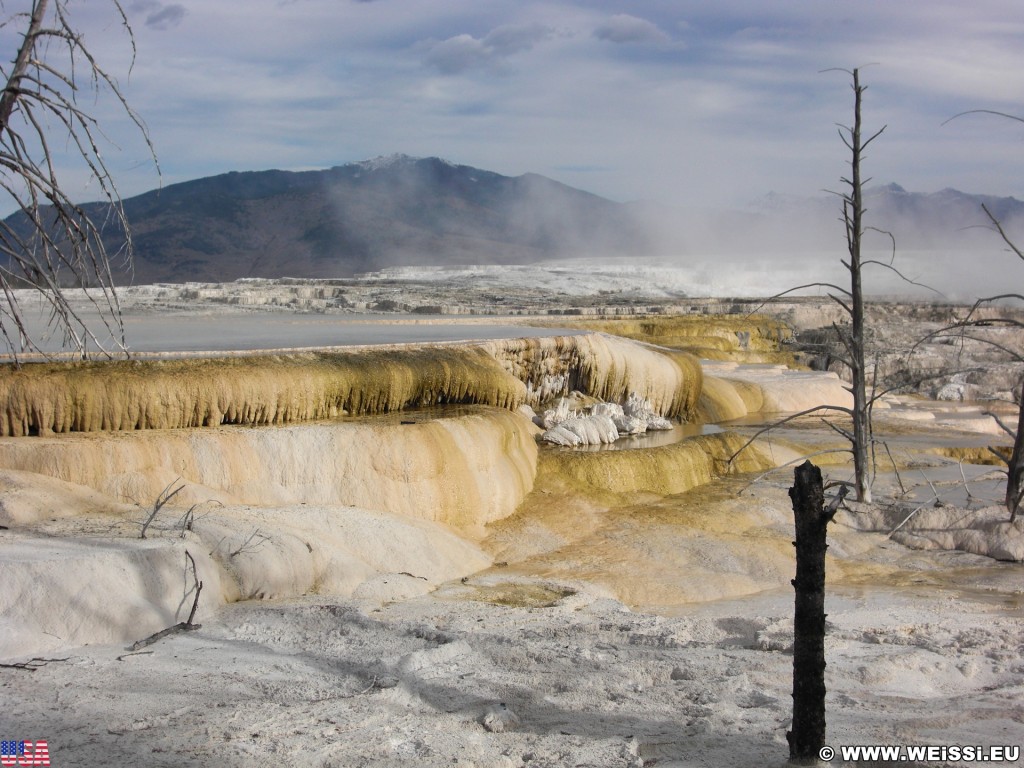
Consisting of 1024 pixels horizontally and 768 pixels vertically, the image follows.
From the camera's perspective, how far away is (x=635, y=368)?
14023mm

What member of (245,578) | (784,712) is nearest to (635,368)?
(245,578)

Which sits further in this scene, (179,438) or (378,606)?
(179,438)

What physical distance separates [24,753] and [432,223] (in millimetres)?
86789

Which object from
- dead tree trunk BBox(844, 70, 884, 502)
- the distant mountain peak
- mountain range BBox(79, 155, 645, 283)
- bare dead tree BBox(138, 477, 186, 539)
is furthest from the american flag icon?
the distant mountain peak

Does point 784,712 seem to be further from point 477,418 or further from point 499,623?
point 477,418

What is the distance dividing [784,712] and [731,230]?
99.2 metres

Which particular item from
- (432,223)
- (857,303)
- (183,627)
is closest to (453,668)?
(183,627)

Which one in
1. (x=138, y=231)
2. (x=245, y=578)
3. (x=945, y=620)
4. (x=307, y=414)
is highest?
(x=138, y=231)

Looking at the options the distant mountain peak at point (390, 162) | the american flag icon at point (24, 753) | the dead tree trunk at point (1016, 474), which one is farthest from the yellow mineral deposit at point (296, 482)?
the distant mountain peak at point (390, 162)

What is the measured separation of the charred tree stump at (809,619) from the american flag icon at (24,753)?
2.65m

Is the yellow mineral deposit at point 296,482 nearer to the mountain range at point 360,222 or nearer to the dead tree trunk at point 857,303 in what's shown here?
the dead tree trunk at point 857,303

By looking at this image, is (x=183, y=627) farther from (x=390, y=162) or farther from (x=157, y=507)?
(x=390, y=162)

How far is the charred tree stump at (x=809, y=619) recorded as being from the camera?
11.6 feet

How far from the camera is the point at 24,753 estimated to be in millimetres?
3430
